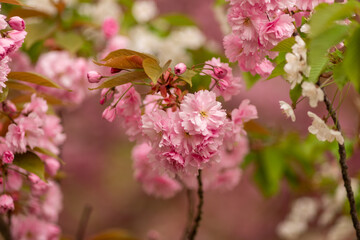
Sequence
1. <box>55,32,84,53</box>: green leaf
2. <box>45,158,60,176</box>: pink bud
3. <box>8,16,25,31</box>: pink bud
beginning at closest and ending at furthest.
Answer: <box>8,16,25,31</box>: pink bud → <box>45,158,60,176</box>: pink bud → <box>55,32,84,53</box>: green leaf

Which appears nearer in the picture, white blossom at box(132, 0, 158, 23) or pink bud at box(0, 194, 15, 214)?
pink bud at box(0, 194, 15, 214)

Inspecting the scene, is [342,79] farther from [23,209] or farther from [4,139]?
[23,209]

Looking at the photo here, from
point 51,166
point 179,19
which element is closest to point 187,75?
point 51,166

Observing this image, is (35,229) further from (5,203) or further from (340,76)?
(340,76)

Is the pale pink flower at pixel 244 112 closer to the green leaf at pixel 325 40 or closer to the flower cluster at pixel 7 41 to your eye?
the green leaf at pixel 325 40

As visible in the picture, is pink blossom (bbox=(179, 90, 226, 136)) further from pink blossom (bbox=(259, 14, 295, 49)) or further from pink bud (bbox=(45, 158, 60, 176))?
pink bud (bbox=(45, 158, 60, 176))

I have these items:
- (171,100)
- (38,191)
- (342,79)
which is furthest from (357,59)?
(38,191)

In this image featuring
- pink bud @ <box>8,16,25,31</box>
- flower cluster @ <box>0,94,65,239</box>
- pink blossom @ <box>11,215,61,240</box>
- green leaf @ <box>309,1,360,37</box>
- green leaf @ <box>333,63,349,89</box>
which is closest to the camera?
green leaf @ <box>309,1,360,37</box>

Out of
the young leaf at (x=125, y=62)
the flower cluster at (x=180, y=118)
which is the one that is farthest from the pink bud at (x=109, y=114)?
the young leaf at (x=125, y=62)

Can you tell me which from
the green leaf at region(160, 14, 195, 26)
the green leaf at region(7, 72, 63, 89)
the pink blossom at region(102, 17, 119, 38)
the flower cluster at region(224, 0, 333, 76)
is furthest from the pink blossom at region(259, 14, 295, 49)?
the green leaf at region(160, 14, 195, 26)
